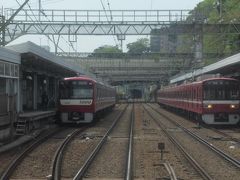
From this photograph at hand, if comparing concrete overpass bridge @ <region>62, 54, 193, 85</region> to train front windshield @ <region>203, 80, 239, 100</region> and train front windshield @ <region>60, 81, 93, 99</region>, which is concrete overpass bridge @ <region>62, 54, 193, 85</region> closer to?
train front windshield @ <region>60, 81, 93, 99</region>

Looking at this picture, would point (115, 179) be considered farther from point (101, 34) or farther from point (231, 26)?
point (231, 26)

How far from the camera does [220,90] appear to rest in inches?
1121

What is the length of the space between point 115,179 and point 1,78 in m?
10.8

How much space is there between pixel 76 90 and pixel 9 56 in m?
8.06

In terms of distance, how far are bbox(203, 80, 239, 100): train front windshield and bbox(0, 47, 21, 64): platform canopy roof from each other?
32.1ft

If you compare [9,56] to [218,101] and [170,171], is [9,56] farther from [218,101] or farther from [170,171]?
[170,171]

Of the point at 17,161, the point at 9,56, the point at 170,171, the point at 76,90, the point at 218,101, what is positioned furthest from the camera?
the point at 76,90

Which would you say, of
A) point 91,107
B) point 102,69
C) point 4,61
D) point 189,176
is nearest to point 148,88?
point 102,69

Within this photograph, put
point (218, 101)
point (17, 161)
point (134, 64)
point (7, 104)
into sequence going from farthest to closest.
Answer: point (134, 64), point (218, 101), point (7, 104), point (17, 161)

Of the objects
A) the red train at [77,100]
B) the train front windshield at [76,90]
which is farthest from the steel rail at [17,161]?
the train front windshield at [76,90]

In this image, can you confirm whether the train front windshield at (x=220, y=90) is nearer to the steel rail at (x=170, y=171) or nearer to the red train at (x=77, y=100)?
the red train at (x=77, y=100)

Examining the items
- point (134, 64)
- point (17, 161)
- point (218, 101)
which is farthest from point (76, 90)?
point (134, 64)

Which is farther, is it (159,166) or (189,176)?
(159,166)

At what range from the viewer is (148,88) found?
13912 centimetres
